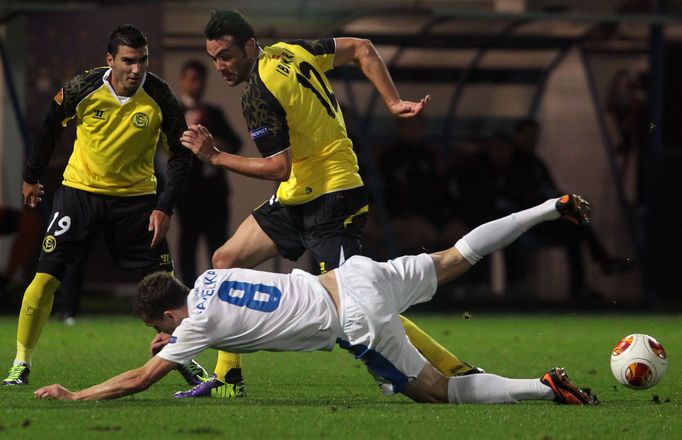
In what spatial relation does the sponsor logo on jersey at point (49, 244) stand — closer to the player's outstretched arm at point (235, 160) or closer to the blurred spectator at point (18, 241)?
the player's outstretched arm at point (235, 160)

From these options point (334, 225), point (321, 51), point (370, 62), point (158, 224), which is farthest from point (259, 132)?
point (158, 224)

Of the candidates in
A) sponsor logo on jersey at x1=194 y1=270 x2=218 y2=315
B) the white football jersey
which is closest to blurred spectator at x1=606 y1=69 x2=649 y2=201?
the white football jersey

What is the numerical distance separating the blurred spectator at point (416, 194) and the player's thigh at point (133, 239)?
7.39 m

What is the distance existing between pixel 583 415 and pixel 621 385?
1699 millimetres

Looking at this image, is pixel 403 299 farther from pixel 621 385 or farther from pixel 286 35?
pixel 286 35

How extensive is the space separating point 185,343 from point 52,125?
2.22 metres

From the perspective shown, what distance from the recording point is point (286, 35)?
15.4 meters

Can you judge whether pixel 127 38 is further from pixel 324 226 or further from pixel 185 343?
pixel 185 343

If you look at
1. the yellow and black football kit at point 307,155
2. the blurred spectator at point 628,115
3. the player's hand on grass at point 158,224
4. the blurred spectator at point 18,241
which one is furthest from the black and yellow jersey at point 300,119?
the blurred spectator at point 628,115

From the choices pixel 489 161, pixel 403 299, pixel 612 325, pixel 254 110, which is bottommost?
pixel 612 325

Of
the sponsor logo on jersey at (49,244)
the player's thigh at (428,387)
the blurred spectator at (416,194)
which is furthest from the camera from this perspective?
the blurred spectator at (416,194)

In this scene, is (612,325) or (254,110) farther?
(612,325)

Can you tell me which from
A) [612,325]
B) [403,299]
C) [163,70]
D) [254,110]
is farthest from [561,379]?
[163,70]

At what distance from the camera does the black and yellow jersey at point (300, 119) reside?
744cm
